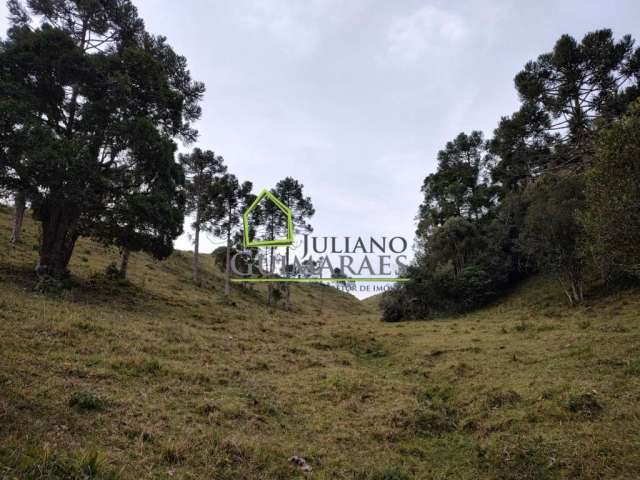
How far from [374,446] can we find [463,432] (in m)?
2.32

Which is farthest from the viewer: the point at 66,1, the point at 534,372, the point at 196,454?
the point at 66,1

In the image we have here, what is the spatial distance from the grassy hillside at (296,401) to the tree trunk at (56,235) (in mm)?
1620

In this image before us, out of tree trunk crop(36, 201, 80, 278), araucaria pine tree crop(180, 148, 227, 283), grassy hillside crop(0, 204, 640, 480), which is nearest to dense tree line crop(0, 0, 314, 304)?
tree trunk crop(36, 201, 80, 278)

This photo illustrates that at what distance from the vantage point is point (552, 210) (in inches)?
896

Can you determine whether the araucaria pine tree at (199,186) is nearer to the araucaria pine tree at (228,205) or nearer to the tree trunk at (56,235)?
the araucaria pine tree at (228,205)

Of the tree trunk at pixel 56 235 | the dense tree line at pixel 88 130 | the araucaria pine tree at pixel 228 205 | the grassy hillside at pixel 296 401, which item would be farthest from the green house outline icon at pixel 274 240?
the grassy hillside at pixel 296 401

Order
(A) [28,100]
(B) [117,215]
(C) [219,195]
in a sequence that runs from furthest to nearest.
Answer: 1. (C) [219,195]
2. (B) [117,215]
3. (A) [28,100]

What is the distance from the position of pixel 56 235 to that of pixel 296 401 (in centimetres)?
1630

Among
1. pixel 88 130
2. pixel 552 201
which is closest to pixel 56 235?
pixel 88 130

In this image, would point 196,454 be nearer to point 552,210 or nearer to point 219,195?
point 552,210

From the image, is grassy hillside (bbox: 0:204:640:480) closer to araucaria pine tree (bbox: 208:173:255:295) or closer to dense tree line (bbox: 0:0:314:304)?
dense tree line (bbox: 0:0:314:304)

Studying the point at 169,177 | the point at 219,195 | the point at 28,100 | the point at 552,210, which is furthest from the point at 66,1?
the point at 552,210

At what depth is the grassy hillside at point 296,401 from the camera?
617 cm

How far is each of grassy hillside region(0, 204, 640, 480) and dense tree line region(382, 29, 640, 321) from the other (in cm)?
457
